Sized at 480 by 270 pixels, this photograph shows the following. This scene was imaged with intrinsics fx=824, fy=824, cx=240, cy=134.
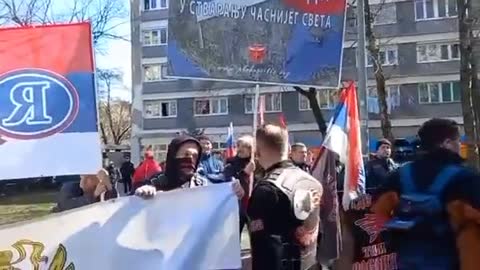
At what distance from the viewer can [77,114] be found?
4.93 m

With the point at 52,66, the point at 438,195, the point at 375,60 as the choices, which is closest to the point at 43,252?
the point at 52,66

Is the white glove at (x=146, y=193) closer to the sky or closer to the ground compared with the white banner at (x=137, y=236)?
closer to the sky

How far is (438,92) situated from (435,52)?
250cm

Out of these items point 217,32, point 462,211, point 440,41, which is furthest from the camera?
point 440,41

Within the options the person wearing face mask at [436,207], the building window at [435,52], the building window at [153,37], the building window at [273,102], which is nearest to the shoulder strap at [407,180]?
the person wearing face mask at [436,207]

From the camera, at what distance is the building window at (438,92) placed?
5094 cm

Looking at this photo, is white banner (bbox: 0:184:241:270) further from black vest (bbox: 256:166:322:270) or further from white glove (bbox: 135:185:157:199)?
black vest (bbox: 256:166:322:270)

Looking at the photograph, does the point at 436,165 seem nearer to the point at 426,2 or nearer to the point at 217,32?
the point at 217,32

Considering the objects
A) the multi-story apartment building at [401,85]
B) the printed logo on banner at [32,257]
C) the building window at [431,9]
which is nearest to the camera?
the printed logo on banner at [32,257]

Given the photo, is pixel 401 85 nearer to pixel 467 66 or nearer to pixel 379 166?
pixel 467 66

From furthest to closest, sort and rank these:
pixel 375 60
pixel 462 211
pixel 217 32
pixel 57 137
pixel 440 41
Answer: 1. pixel 440 41
2. pixel 375 60
3. pixel 217 32
4. pixel 57 137
5. pixel 462 211

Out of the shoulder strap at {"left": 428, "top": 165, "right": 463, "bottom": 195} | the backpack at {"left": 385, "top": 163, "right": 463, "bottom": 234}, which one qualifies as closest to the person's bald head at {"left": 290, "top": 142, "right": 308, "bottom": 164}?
the backpack at {"left": 385, "top": 163, "right": 463, "bottom": 234}

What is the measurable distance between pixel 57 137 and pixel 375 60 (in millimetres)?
19313

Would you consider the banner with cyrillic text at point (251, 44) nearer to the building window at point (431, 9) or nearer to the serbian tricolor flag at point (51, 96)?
the serbian tricolor flag at point (51, 96)
